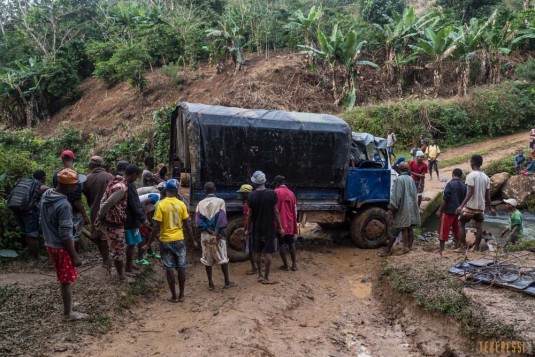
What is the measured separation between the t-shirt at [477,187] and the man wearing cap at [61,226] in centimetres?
632

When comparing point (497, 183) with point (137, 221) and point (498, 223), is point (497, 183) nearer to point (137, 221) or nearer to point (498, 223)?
point (498, 223)

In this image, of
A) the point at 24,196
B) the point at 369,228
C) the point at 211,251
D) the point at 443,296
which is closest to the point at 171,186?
the point at 211,251

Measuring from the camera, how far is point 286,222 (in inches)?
295

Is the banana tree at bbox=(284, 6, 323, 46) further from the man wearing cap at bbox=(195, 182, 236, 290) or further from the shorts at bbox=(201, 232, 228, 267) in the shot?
the shorts at bbox=(201, 232, 228, 267)

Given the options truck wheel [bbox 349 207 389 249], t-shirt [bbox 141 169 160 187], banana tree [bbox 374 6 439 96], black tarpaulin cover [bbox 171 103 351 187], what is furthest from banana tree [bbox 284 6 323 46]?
t-shirt [bbox 141 169 160 187]

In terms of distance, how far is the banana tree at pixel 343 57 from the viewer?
20891 mm

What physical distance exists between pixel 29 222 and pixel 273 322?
4283 mm

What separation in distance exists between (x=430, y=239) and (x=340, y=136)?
4008mm

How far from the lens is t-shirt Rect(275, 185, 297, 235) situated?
24.5 ft

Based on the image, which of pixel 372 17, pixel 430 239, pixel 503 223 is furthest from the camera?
pixel 372 17

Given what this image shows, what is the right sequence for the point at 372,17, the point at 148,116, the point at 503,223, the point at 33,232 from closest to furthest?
the point at 33,232 → the point at 503,223 → the point at 148,116 → the point at 372,17

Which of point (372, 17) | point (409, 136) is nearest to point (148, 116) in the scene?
point (409, 136)

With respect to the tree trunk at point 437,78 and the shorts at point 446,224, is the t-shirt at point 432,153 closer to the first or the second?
the shorts at point 446,224

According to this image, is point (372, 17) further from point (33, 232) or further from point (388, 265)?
point (33, 232)
